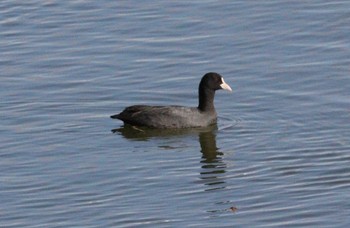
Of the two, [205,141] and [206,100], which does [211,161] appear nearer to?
[205,141]

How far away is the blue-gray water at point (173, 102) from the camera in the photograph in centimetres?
1354

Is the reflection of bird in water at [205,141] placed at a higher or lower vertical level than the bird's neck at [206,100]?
lower

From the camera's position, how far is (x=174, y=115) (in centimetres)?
1747

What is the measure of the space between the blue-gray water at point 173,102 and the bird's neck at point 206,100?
0.31 meters

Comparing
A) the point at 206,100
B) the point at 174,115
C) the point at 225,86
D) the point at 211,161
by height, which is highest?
the point at 225,86

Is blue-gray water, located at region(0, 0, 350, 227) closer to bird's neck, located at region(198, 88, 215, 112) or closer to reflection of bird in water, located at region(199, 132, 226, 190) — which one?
reflection of bird in water, located at region(199, 132, 226, 190)

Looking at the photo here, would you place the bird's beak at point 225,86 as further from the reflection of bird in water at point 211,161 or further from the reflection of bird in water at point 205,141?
the reflection of bird in water at point 211,161

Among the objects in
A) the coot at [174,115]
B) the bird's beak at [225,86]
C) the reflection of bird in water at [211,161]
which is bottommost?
the reflection of bird in water at [211,161]

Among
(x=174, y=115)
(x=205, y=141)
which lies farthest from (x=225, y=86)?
(x=205, y=141)

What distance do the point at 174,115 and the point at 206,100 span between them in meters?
0.54

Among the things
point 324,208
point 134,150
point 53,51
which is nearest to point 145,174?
point 134,150

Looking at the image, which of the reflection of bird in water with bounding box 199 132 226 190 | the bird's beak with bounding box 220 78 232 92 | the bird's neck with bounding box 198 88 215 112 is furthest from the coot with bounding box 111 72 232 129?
the reflection of bird in water with bounding box 199 132 226 190

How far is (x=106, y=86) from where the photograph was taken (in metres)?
18.7

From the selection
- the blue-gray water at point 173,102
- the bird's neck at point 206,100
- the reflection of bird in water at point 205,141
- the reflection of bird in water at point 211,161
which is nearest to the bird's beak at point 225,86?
the bird's neck at point 206,100
